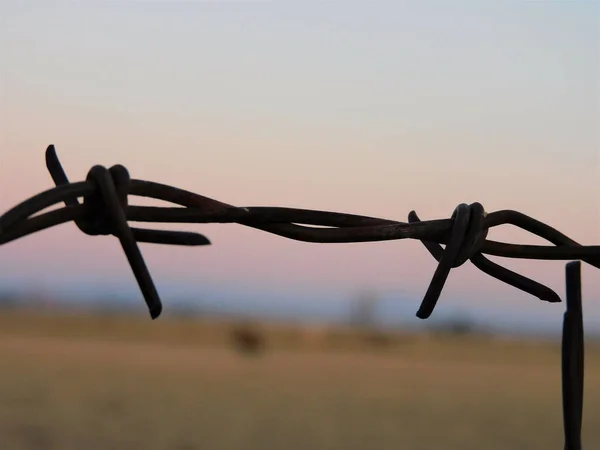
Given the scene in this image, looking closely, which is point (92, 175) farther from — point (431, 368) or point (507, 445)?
point (431, 368)

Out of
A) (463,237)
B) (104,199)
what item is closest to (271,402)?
(463,237)

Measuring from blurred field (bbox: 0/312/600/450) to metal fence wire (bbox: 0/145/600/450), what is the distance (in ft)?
24.1

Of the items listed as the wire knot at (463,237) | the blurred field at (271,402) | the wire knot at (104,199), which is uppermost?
the blurred field at (271,402)

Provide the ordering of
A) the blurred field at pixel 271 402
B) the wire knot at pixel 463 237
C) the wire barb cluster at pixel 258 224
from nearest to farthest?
1. the wire barb cluster at pixel 258 224
2. the wire knot at pixel 463 237
3. the blurred field at pixel 271 402

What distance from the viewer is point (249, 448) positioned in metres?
8.26

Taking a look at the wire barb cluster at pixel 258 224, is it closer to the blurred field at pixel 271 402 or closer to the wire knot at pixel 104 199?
the wire knot at pixel 104 199

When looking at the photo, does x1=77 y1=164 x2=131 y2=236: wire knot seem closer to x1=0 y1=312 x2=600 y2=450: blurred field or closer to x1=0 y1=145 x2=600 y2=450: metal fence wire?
x1=0 y1=145 x2=600 y2=450: metal fence wire

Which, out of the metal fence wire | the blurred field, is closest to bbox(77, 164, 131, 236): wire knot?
the metal fence wire

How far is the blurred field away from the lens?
348 inches

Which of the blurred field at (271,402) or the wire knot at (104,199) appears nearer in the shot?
the wire knot at (104,199)

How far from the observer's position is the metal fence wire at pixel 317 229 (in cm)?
81

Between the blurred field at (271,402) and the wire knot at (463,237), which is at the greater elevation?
the blurred field at (271,402)

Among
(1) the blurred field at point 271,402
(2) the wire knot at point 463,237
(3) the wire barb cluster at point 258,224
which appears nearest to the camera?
(3) the wire barb cluster at point 258,224

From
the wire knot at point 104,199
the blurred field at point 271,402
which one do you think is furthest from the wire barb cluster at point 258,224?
the blurred field at point 271,402
